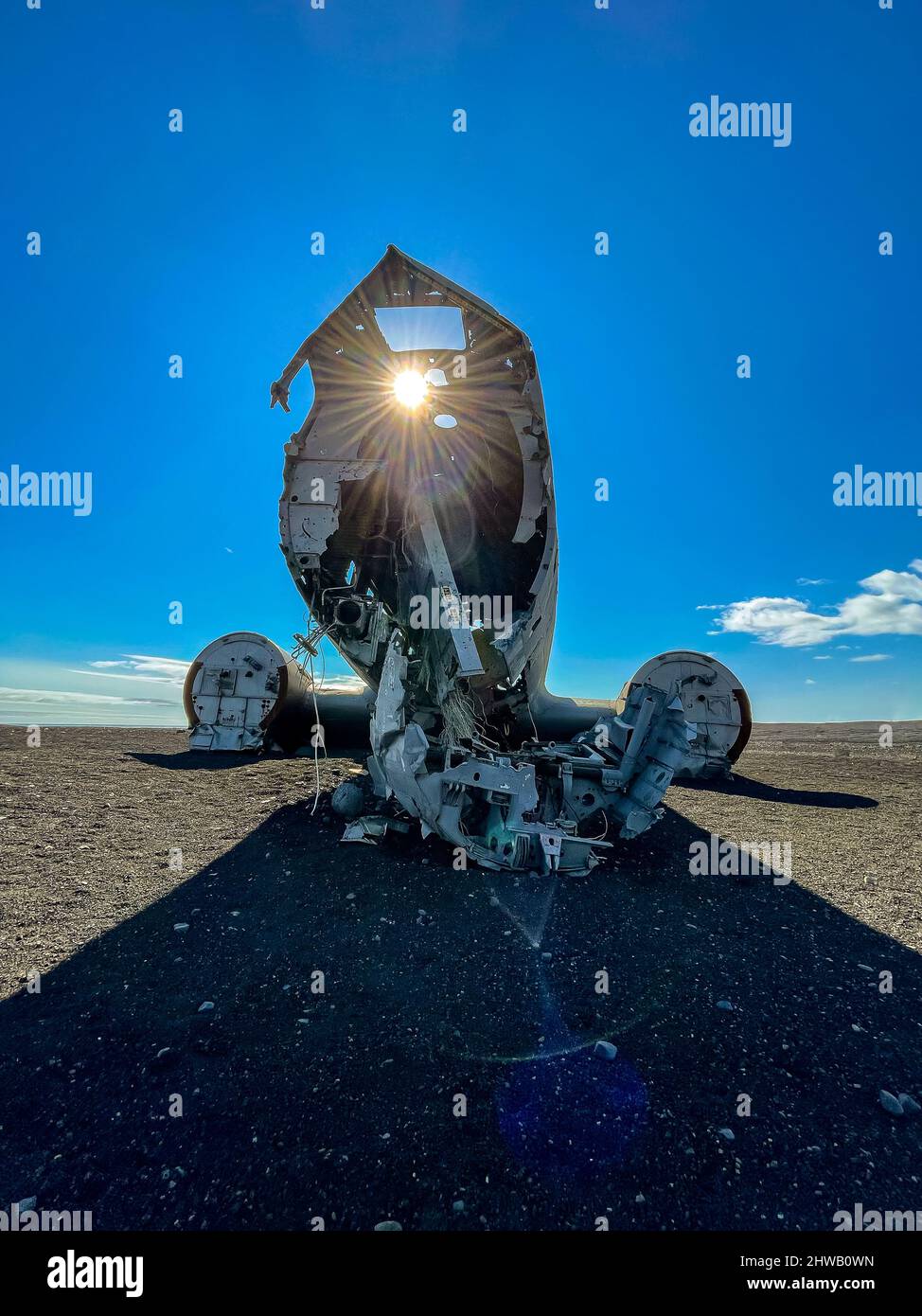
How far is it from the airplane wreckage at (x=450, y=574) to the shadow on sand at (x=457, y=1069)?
980mm

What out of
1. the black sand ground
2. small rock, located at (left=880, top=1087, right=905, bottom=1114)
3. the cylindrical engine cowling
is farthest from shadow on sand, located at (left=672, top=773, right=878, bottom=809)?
the cylindrical engine cowling

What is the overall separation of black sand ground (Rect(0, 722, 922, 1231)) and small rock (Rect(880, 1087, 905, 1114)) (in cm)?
4

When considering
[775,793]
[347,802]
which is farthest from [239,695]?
[775,793]

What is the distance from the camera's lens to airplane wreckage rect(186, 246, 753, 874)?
4793 millimetres

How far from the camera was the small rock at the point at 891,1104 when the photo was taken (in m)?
2.37

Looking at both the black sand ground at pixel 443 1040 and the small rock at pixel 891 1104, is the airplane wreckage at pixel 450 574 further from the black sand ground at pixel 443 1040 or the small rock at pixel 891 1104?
the small rock at pixel 891 1104

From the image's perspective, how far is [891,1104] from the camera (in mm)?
2391

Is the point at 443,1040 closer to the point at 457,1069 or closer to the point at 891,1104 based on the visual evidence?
the point at 457,1069

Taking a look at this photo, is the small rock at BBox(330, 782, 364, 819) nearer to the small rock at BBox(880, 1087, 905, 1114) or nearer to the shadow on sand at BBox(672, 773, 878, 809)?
the small rock at BBox(880, 1087, 905, 1114)

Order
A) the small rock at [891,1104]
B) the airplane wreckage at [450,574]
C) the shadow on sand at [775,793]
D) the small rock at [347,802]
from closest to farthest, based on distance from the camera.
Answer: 1. the small rock at [891,1104]
2. the airplane wreckage at [450,574]
3. the small rock at [347,802]
4. the shadow on sand at [775,793]

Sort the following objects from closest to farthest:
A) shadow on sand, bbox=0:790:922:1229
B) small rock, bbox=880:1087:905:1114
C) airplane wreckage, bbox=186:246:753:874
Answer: shadow on sand, bbox=0:790:922:1229, small rock, bbox=880:1087:905:1114, airplane wreckage, bbox=186:246:753:874

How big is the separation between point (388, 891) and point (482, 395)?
17.9ft

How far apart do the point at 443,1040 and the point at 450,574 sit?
4.05 meters

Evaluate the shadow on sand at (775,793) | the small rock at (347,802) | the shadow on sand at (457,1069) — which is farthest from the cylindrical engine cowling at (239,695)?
the shadow on sand at (775,793)
